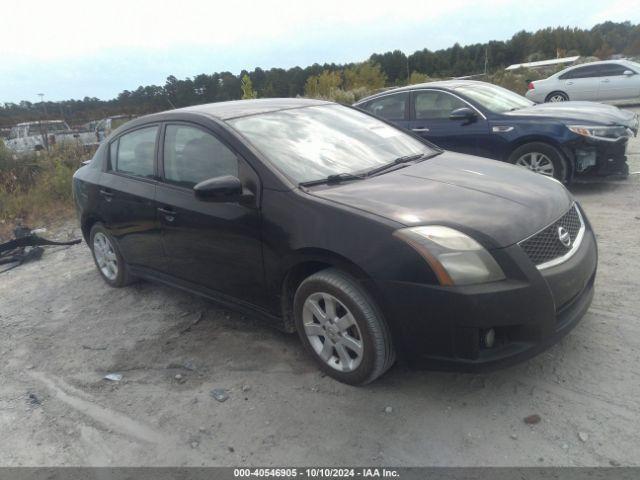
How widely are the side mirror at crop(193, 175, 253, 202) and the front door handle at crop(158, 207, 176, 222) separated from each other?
683 mm

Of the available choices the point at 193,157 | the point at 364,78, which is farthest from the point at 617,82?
the point at 193,157

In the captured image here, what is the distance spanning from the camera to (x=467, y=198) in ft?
10.5

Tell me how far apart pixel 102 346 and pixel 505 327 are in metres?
3.05

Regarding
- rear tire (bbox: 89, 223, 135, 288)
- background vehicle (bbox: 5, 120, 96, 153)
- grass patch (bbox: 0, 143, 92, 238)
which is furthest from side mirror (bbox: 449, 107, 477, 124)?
background vehicle (bbox: 5, 120, 96, 153)

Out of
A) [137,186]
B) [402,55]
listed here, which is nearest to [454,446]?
[137,186]

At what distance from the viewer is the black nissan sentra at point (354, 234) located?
2783mm

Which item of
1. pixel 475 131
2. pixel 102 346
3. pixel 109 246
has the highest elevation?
pixel 475 131

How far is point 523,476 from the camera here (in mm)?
2426

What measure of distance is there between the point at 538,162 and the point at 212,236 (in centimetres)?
490

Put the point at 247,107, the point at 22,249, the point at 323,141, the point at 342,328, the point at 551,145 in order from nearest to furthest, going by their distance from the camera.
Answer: the point at 342,328 → the point at 323,141 → the point at 247,107 → the point at 551,145 → the point at 22,249

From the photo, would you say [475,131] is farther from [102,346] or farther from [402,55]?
[402,55]

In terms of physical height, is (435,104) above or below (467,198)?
above

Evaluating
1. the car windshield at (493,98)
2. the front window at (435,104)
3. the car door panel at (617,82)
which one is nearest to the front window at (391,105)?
the front window at (435,104)

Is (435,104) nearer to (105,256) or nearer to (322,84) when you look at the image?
Answer: (105,256)
